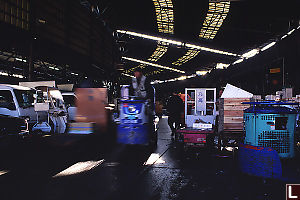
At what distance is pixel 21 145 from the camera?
29.6ft

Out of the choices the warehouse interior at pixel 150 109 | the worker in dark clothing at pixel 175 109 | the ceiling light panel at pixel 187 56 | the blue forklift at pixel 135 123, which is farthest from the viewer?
the ceiling light panel at pixel 187 56

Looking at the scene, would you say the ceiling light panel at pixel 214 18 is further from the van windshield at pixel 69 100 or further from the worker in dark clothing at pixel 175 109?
the van windshield at pixel 69 100

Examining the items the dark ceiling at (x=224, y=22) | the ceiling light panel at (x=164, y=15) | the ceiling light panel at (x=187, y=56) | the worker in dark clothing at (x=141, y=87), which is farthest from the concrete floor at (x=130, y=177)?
the ceiling light panel at (x=187, y=56)

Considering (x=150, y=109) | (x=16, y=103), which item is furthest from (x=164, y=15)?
(x=16, y=103)

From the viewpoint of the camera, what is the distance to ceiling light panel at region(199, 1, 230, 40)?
1226 centimetres

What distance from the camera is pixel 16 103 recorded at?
1007cm

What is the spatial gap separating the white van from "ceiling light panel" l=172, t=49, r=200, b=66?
46.5 ft

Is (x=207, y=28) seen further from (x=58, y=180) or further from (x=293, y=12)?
(x=58, y=180)

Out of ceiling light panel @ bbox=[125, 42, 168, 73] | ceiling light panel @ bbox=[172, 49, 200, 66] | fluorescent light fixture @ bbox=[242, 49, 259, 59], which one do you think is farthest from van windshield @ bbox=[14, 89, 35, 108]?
fluorescent light fixture @ bbox=[242, 49, 259, 59]

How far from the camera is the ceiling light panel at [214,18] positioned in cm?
1226

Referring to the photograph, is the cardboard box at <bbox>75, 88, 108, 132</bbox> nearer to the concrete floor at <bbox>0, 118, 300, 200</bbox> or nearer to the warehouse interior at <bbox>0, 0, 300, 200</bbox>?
the warehouse interior at <bbox>0, 0, 300, 200</bbox>

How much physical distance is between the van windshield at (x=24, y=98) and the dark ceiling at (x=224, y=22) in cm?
799

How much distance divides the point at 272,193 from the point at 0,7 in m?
11.9

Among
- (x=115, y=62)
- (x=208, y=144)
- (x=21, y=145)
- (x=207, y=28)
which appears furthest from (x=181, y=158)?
(x=115, y=62)
